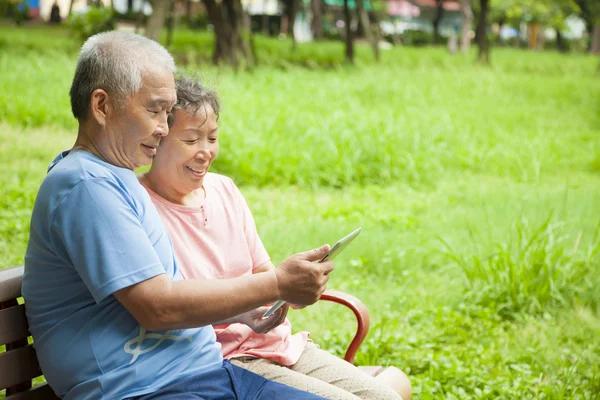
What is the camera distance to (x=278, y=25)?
142ft

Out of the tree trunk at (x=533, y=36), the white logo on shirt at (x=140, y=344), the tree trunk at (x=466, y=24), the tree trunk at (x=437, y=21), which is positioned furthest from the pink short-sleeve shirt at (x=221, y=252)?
the tree trunk at (x=533, y=36)

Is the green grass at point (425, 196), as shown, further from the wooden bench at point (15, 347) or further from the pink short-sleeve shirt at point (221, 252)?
the wooden bench at point (15, 347)

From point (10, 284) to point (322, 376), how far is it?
3.18ft

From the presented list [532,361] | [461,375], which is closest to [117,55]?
[461,375]

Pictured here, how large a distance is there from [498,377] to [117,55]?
9.48 ft

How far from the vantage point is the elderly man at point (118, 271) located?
71.9 inches

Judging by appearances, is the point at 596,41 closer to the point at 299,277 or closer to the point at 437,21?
the point at 437,21

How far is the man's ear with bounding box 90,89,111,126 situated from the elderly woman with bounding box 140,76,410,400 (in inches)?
18.7

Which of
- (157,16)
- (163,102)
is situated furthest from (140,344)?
(157,16)

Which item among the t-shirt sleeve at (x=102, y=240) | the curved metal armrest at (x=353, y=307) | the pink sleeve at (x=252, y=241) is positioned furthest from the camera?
the curved metal armrest at (x=353, y=307)

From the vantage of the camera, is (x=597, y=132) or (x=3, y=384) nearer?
(x=3, y=384)

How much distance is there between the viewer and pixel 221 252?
8.05ft

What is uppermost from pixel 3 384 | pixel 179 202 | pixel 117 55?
pixel 117 55

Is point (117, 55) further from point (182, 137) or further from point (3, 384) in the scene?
point (3, 384)
